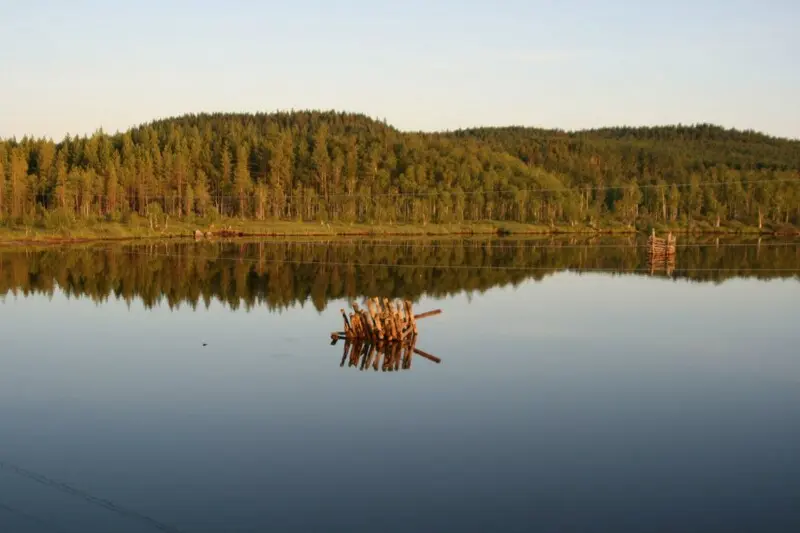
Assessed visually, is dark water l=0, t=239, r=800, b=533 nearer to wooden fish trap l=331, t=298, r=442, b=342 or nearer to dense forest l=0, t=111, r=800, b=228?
wooden fish trap l=331, t=298, r=442, b=342

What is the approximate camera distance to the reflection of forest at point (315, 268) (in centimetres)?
4988

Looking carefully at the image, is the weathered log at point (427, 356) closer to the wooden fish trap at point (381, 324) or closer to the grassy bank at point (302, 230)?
the wooden fish trap at point (381, 324)

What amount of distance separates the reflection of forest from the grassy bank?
46.3 ft

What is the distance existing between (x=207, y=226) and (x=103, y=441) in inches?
4342

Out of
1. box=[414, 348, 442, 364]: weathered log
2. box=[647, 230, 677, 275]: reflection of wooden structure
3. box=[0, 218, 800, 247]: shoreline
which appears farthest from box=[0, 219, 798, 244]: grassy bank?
box=[414, 348, 442, 364]: weathered log

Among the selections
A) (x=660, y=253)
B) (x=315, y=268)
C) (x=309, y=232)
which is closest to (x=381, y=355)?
(x=315, y=268)

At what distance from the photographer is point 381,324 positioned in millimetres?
30578

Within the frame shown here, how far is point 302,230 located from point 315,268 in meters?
64.7

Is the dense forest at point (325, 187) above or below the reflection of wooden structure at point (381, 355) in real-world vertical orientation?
above

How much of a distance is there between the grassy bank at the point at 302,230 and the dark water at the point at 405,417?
61.3 m

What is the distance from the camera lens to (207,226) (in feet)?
417

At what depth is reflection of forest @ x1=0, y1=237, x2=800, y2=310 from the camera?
49875 millimetres

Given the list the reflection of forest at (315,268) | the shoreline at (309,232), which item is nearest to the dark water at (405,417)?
the reflection of forest at (315,268)

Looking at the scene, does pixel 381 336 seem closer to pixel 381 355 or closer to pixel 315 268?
pixel 381 355
